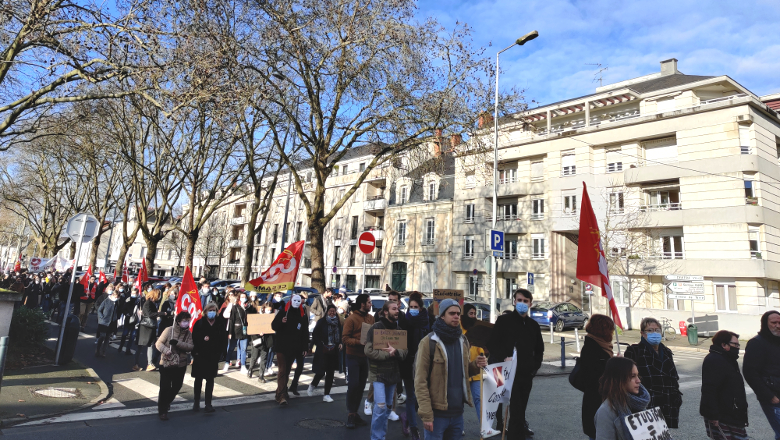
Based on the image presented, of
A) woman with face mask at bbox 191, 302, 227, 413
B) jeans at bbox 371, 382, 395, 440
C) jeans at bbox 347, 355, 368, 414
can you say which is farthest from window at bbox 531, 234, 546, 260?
jeans at bbox 371, 382, 395, 440

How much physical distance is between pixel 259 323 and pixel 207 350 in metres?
2.07

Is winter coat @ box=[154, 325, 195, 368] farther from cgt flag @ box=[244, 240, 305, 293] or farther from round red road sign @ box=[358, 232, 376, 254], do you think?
round red road sign @ box=[358, 232, 376, 254]

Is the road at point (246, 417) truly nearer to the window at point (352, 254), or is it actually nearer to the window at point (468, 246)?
the window at point (468, 246)

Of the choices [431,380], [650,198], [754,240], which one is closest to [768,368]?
[431,380]

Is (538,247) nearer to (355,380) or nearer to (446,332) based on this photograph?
(355,380)

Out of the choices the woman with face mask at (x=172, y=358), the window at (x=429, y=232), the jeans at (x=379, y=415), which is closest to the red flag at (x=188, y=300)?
the woman with face mask at (x=172, y=358)

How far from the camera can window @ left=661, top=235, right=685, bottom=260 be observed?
28719 mm

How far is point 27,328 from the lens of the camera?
9859 mm

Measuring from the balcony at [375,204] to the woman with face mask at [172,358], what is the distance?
3716cm

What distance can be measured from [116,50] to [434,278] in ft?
106

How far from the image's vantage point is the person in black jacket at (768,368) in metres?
5.11

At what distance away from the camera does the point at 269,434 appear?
20.1 ft

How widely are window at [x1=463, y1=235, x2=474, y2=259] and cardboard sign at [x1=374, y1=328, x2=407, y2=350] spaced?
31868mm

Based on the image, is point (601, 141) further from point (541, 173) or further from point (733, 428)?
point (733, 428)
